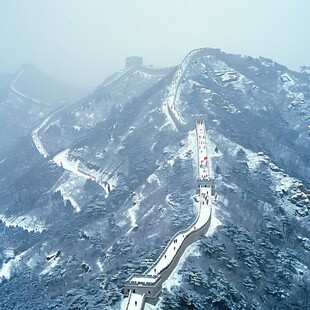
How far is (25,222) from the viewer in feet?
518

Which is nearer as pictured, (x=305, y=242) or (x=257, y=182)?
(x=305, y=242)

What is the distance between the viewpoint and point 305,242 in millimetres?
109250

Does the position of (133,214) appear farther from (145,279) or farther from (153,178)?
(145,279)

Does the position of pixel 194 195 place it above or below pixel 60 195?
above

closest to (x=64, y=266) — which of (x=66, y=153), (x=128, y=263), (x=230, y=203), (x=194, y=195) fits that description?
(x=128, y=263)

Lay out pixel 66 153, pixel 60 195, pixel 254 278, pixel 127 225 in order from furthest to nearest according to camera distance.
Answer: pixel 66 153 < pixel 60 195 < pixel 127 225 < pixel 254 278

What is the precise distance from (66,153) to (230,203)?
323 feet

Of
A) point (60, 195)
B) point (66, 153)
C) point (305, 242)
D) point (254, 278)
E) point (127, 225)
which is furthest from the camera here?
point (66, 153)

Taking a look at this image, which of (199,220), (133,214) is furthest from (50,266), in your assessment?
(199,220)

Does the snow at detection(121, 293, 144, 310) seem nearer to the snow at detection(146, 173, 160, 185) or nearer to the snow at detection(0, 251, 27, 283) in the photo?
the snow at detection(0, 251, 27, 283)

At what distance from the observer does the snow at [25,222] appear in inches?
6019

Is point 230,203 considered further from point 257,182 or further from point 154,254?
point 154,254

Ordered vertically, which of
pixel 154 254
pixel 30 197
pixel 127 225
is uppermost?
pixel 154 254

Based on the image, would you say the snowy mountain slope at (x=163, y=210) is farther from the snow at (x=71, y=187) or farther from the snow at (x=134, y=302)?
the snow at (x=134, y=302)
